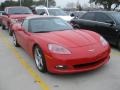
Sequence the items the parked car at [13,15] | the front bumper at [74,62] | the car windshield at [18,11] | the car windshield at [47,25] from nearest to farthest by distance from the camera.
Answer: the front bumper at [74,62], the car windshield at [47,25], the parked car at [13,15], the car windshield at [18,11]

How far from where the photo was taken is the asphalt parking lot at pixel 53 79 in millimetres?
5082

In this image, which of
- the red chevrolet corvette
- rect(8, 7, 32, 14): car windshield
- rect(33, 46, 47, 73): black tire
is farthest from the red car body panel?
rect(8, 7, 32, 14): car windshield

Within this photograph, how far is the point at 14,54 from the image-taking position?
812 cm

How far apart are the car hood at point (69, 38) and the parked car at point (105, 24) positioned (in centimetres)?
216

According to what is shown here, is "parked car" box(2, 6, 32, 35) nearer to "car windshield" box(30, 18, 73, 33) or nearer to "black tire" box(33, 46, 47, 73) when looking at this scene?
"car windshield" box(30, 18, 73, 33)

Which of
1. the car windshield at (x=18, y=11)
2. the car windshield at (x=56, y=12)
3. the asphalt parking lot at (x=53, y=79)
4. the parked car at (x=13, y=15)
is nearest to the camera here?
the asphalt parking lot at (x=53, y=79)

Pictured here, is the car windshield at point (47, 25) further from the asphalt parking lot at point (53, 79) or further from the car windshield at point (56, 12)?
the car windshield at point (56, 12)

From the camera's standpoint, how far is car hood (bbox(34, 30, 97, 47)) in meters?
5.73

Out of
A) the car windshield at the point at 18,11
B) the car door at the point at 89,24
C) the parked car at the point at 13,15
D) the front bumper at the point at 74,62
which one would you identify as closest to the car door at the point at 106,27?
the car door at the point at 89,24

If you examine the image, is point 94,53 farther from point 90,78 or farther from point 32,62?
point 32,62

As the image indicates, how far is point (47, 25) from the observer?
7020mm

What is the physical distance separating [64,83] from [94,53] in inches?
38.3

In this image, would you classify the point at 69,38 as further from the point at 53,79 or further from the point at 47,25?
the point at 47,25

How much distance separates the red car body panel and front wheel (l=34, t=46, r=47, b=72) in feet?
0.49
